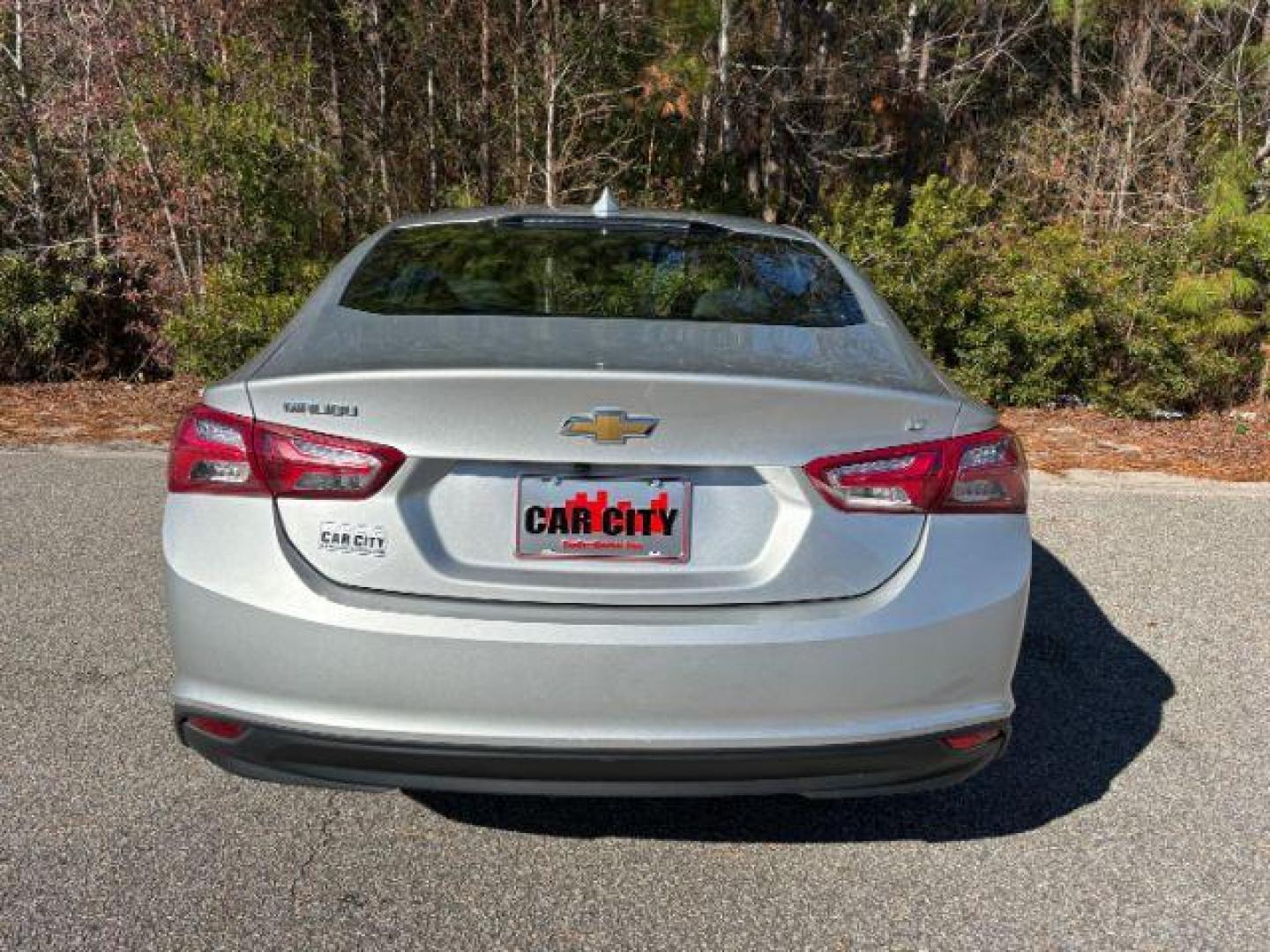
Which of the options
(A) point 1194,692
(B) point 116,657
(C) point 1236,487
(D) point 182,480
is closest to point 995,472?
(D) point 182,480

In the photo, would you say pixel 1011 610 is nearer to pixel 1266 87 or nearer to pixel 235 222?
pixel 235 222

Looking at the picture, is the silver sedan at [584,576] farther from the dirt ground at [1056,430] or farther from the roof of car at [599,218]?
the dirt ground at [1056,430]

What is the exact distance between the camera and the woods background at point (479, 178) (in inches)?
344

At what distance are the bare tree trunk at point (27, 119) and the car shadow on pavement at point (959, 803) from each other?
876 cm

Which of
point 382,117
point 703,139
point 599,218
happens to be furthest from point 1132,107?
point 599,218

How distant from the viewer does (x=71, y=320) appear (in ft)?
31.4

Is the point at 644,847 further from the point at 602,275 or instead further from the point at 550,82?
the point at 550,82

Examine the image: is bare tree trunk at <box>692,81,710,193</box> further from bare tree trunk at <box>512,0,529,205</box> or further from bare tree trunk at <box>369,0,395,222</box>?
bare tree trunk at <box>369,0,395,222</box>

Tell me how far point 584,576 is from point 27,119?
9508mm

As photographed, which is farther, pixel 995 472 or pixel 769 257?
pixel 769 257

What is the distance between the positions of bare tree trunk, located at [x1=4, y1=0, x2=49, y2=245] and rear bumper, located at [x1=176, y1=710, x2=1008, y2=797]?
9.02m

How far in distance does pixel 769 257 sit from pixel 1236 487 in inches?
186

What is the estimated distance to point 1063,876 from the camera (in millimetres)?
2752

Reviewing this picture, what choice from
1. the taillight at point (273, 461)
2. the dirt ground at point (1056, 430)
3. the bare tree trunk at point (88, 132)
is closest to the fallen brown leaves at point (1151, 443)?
the dirt ground at point (1056, 430)
